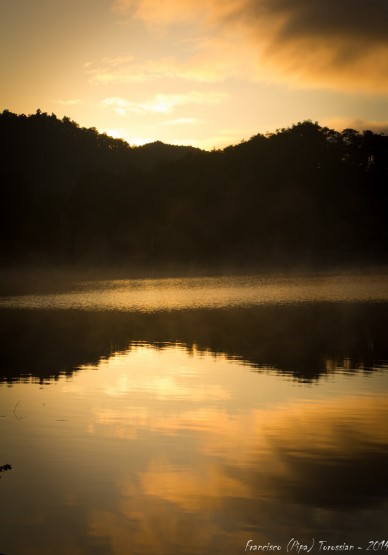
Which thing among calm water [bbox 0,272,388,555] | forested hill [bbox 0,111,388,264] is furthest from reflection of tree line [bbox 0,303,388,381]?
forested hill [bbox 0,111,388,264]

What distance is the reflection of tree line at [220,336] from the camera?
22500 millimetres

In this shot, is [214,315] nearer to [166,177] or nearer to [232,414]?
[232,414]

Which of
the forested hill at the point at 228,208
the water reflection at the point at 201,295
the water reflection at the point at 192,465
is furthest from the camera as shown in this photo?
the forested hill at the point at 228,208

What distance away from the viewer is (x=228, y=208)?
11075 cm

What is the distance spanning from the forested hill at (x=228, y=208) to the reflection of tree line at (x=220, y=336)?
64664 millimetres

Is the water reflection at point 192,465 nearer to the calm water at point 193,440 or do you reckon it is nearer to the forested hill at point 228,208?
the calm water at point 193,440

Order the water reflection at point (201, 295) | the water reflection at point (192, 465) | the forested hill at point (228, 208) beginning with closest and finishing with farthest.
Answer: the water reflection at point (192, 465) < the water reflection at point (201, 295) < the forested hill at point (228, 208)

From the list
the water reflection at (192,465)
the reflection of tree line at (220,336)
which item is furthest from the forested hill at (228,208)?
the water reflection at (192,465)

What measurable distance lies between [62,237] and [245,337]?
257 ft

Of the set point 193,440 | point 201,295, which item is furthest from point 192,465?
point 201,295

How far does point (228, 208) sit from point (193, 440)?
3866 inches

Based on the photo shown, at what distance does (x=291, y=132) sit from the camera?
11544 cm

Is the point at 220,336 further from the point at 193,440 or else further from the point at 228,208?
the point at 228,208

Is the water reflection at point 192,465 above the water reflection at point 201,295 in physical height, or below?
below
